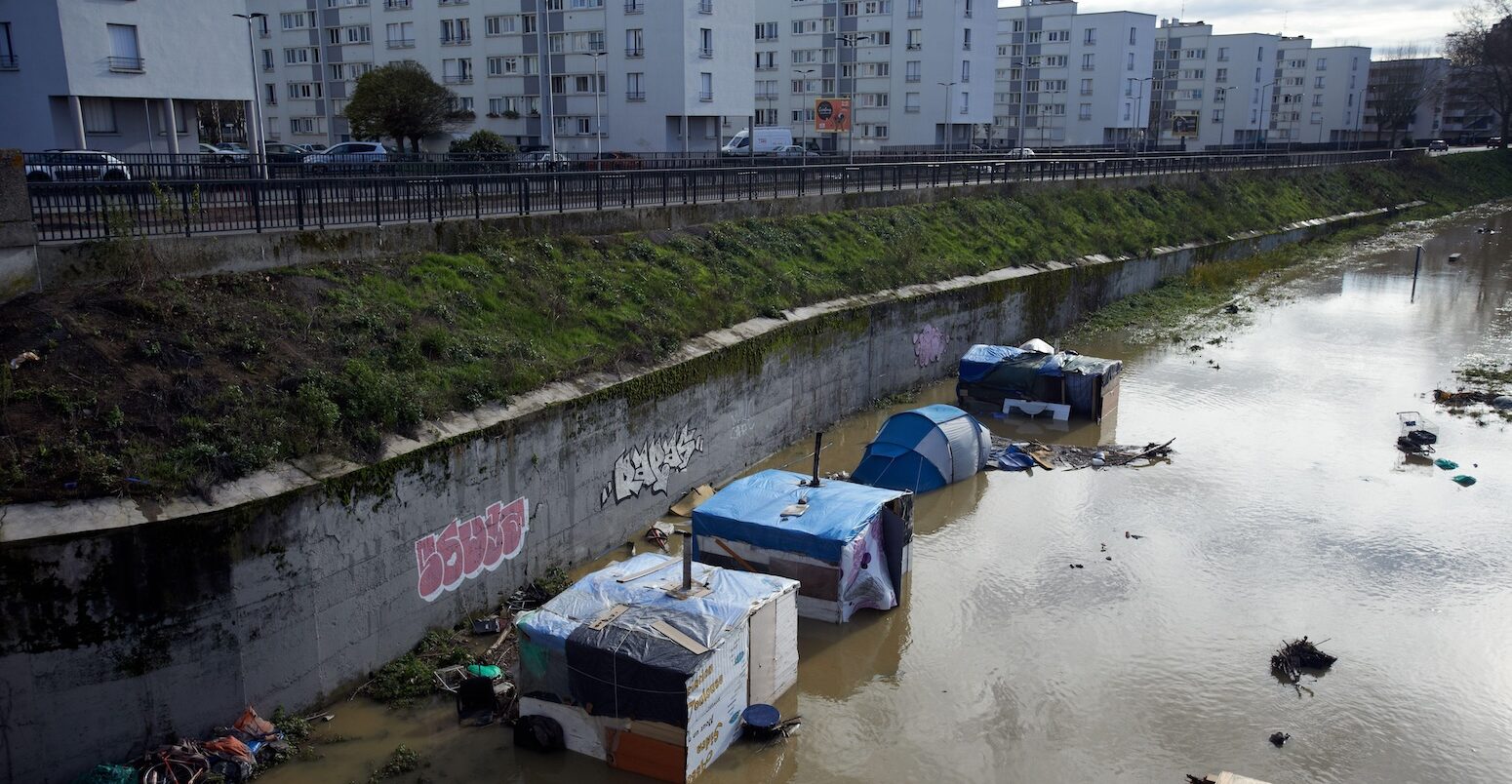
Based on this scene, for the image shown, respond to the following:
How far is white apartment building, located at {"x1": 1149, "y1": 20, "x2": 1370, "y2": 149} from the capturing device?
10819 centimetres

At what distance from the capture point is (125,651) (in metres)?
9.62

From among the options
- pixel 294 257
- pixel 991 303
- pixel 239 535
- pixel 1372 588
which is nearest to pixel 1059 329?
pixel 991 303

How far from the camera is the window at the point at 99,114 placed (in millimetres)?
33375

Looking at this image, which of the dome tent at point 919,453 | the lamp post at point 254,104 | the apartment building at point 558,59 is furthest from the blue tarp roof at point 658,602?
the apartment building at point 558,59

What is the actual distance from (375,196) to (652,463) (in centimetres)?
593

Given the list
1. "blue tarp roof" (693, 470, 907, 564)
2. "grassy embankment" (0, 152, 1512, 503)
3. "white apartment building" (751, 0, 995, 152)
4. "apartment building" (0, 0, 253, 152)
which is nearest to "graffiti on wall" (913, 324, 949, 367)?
"grassy embankment" (0, 152, 1512, 503)

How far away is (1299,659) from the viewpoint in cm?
1265

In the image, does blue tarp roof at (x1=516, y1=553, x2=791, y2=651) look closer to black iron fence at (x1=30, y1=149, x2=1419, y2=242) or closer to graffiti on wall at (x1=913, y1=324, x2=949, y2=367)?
black iron fence at (x1=30, y1=149, x2=1419, y2=242)

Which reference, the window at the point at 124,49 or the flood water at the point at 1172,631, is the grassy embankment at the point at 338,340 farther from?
the window at the point at 124,49

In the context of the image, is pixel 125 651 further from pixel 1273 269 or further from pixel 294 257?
pixel 1273 269

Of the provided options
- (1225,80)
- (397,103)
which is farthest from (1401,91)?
(397,103)

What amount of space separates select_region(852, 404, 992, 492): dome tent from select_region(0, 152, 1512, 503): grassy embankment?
12.1ft

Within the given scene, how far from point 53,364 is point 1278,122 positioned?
133350 mm

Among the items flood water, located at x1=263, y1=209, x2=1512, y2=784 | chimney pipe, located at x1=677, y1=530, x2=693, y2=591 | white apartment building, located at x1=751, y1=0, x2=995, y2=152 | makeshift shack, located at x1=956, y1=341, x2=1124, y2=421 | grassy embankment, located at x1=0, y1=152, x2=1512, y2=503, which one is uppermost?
white apartment building, located at x1=751, y1=0, x2=995, y2=152
